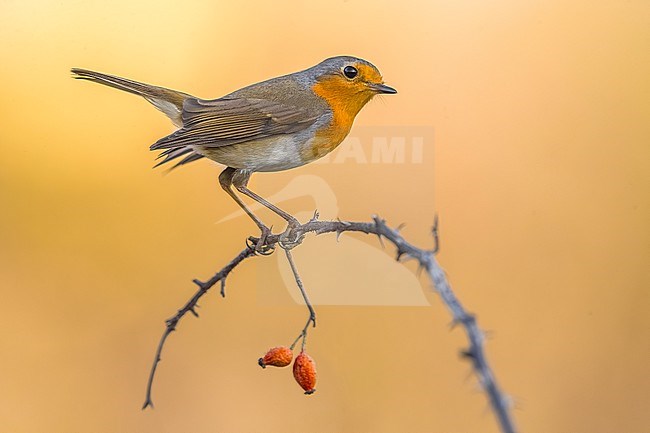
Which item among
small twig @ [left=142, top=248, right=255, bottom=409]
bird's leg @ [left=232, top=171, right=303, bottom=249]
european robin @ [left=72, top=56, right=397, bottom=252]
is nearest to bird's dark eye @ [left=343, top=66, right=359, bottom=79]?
european robin @ [left=72, top=56, right=397, bottom=252]

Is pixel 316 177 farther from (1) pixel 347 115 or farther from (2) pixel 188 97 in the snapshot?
(2) pixel 188 97

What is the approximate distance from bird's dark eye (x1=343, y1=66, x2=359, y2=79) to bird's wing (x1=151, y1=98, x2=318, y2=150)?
0.32 ft

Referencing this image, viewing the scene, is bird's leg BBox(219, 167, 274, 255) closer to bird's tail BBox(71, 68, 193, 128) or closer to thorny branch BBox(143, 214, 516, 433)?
bird's tail BBox(71, 68, 193, 128)

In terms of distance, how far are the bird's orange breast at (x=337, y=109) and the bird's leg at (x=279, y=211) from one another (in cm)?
11

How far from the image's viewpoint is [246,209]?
1.33m

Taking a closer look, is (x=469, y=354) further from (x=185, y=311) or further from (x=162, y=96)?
(x=162, y=96)

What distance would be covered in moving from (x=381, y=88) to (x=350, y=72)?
0.07 metres

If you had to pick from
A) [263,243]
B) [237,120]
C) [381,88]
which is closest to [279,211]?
[263,243]

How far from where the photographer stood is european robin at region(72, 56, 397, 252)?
128 centimetres

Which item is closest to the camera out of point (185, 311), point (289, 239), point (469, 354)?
point (469, 354)

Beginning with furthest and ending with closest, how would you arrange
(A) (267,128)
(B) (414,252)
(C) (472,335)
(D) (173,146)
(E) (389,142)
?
(E) (389,142), (A) (267,128), (D) (173,146), (B) (414,252), (C) (472,335)

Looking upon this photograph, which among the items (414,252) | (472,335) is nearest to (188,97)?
(414,252)

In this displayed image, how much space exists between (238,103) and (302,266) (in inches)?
15.1

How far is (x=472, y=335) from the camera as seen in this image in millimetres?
453
